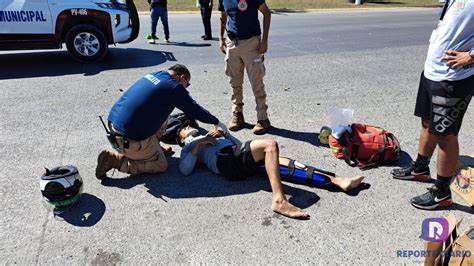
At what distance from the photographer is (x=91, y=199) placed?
364cm

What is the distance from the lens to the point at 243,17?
15.4 feet

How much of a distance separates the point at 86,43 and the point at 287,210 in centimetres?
640

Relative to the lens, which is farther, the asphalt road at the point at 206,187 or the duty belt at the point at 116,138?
the duty belt at the point at 116,138

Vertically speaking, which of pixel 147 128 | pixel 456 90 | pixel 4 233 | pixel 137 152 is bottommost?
pixel 4 233

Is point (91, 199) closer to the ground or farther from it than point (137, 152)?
closer to the ground

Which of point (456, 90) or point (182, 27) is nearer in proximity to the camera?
point (456, 90)

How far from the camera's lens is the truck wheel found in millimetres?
8039

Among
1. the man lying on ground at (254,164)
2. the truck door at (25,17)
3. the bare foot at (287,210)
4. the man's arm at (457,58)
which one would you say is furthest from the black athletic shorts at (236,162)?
the truck door at (25,17)

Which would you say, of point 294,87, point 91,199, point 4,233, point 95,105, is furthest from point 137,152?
point 294,87

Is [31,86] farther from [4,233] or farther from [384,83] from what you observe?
[384,83]

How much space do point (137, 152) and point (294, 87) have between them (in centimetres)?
362

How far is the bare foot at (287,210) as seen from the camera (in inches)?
129

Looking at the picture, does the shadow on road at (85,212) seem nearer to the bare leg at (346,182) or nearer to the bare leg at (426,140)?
the bare leg at (346,182)

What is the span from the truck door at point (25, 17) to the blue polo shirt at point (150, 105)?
5.13 meters
